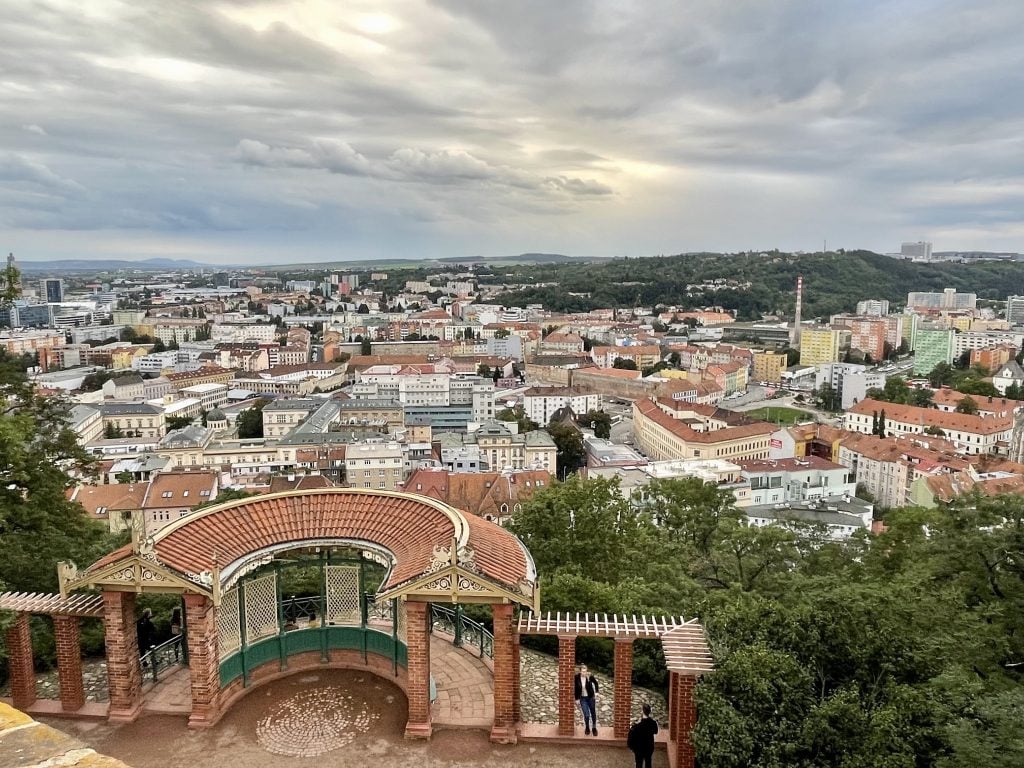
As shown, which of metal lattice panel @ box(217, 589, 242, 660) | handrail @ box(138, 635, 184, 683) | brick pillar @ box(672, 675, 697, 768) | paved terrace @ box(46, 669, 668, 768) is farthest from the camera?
handrail @ box(138, 635, 184, 683)

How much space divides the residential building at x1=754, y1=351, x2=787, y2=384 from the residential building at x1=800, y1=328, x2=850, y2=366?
6816 millimetres

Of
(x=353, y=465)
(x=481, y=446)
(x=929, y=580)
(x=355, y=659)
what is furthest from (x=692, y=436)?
(x=355, y=659)

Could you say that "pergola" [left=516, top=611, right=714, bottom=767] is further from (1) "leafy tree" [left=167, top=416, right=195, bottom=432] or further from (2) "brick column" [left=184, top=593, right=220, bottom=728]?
(1) "leafy tree" [left=167, top=416, right=195, bottom=432]

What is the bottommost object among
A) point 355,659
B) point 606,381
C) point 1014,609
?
point 606,381

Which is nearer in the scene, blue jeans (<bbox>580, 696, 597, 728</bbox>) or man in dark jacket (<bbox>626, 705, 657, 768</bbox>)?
man in dark jacket (<bbox>626, 705, 657, 768</bbox>)

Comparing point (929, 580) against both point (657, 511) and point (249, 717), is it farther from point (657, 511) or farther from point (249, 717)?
point (249, 717)

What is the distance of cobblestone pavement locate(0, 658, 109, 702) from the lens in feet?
50.2

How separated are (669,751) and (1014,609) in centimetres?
884

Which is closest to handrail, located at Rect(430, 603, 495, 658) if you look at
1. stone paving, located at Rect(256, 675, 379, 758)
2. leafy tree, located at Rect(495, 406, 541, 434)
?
stone paving, located at Rect(256, 675, 379, 758)

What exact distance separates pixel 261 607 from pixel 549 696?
6.51 m

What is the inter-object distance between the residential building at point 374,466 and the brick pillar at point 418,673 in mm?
47388

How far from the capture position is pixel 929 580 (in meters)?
18.6

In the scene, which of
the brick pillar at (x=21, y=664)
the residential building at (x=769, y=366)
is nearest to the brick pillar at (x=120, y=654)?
the brick pillar at (x=21, y=664)

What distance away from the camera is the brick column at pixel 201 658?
44.7ft
